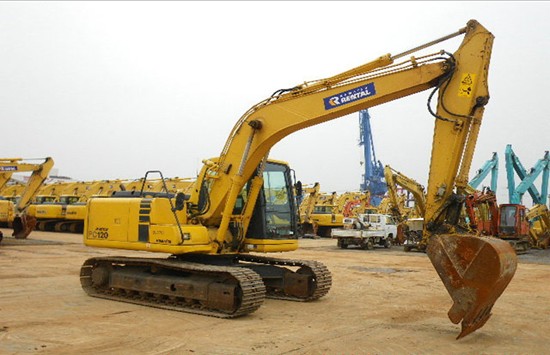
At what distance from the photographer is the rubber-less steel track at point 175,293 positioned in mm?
8703

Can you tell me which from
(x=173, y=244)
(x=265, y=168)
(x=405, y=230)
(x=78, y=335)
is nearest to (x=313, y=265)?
(x=265, y=168)

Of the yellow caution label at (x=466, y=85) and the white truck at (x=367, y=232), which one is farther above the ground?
the yellow caution label at (x=466, y=85)

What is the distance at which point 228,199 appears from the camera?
32.8 ft

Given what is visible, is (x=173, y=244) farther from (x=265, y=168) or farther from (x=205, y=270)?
(x=265, y=168)

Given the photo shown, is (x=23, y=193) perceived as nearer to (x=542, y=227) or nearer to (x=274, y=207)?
(x=274, y=207)

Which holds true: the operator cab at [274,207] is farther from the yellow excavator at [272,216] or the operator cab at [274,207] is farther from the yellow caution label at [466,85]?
the yellow caution label at [466,85]

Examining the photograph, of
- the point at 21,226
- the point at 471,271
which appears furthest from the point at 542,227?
the point at 471,271

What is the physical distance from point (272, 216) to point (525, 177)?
38.8 metres

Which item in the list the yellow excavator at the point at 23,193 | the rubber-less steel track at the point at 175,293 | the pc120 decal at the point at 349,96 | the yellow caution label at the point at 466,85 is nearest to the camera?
the yellow caution label at the point at 466,85

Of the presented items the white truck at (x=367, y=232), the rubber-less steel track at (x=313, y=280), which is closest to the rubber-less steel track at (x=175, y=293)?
the rubber-less steel track at (x=313, y=280)

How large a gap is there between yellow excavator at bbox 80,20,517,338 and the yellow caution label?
2 centimetres

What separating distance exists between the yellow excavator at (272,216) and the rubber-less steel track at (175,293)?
A: 23mm

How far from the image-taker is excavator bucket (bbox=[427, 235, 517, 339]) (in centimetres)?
706

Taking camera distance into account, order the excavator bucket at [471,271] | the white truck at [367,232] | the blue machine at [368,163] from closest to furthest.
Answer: the excavator bucket at [471,271] < the white truck at [367,232] < the blue machine at [368,163]
